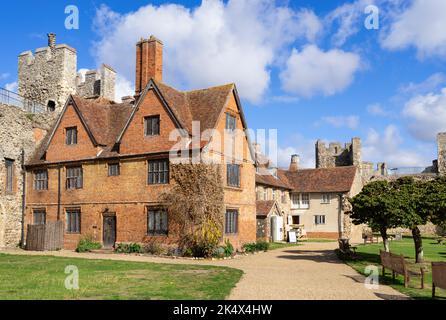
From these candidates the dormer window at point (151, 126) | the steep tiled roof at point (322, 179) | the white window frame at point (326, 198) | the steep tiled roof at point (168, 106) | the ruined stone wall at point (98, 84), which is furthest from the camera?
the white window frame at point (326, 198)

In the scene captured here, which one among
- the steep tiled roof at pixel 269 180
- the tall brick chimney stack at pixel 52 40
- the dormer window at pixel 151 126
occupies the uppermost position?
the tall brick chimney stack at pixel 52 40

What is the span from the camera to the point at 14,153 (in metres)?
32.2

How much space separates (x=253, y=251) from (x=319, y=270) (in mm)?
9986

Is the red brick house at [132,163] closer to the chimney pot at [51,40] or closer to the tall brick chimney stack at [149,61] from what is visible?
the tall brick chimney stack at [149,61]

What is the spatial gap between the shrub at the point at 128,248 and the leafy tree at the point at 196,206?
281cm

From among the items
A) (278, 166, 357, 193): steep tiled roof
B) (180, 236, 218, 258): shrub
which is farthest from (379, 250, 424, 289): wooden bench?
(278, 166, 357, 193): steep tiled roof

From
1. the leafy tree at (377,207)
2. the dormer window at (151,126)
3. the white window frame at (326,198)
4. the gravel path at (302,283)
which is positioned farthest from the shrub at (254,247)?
the white window frame at (326,198)

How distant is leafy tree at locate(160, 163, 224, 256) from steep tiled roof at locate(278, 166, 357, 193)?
26003 millimetres

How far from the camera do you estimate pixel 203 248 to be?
2464 centimetres

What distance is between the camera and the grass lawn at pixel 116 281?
40.1 feet

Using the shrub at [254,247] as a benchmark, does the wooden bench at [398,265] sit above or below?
above

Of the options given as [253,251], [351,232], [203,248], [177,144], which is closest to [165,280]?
[203,248]

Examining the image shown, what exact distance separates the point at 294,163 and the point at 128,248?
34317mm

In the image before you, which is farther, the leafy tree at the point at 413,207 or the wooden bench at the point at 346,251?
the wooden bench at the point at 346,251
